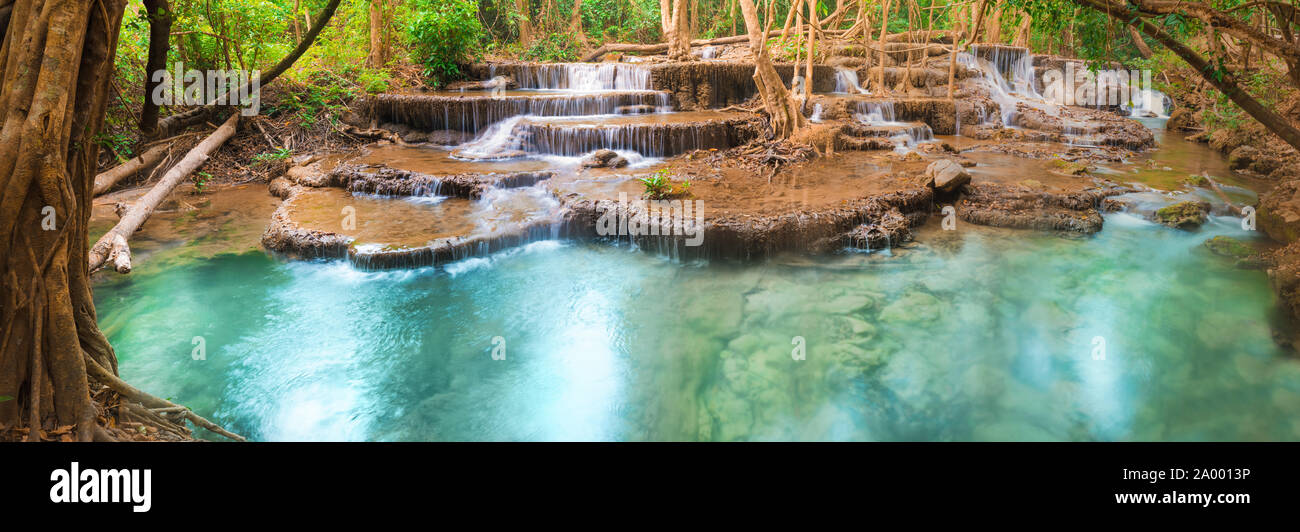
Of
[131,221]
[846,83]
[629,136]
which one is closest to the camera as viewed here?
[131,221]

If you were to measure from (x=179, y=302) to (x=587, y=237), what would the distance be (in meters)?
4.07

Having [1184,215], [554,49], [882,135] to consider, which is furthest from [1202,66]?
[554,49]

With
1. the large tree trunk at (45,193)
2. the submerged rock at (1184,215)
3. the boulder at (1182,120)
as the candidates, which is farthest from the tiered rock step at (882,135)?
the large tree trunk at (45,193)

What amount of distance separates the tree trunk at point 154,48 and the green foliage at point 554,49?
15436mm

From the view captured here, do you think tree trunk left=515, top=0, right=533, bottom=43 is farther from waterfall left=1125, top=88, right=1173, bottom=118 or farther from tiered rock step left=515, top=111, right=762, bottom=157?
waterfall left=1125, top=88, right=1173, bottom=118

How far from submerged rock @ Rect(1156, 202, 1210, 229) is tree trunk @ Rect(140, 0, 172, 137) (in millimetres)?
9994

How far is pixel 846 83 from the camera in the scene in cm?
1647

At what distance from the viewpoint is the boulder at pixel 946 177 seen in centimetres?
856

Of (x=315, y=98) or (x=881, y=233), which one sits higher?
Answer: (x=315, y=98)

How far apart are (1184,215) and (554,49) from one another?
15463mm

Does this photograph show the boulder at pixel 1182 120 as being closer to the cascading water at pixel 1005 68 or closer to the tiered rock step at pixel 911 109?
the cascading water at pixel 1005 68

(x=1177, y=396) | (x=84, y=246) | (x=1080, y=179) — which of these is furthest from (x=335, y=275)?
(x=1080, y=179)

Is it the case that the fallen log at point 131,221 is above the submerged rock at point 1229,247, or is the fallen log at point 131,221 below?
above

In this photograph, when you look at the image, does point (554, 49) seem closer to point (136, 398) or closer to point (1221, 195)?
point (1221, 195)
